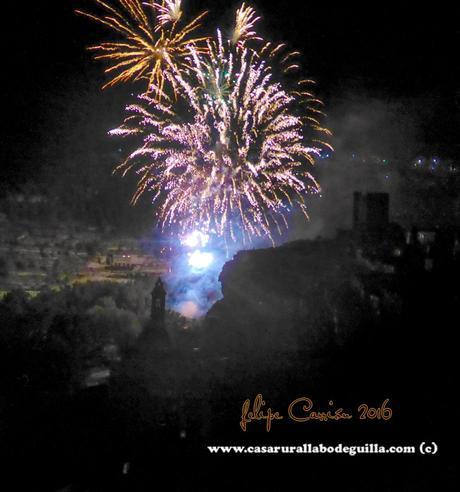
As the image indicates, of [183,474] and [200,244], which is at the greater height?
[200,244]

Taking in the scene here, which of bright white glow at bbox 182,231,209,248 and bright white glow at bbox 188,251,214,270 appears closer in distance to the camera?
bright white glow at bbox 188,251,214,270

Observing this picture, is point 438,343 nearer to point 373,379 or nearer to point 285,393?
point 373,379

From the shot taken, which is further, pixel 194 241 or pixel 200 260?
pixel 194 241

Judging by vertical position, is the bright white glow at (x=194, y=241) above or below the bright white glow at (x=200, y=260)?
above

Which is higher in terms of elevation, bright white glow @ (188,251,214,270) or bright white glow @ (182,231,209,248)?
bright white glow @ (182,231,209,248)

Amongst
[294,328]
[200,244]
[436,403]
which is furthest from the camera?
[200,244]

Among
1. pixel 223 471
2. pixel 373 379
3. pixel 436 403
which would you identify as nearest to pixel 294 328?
pixel 373 379

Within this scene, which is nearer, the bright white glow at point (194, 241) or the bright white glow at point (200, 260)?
the bright white glow at point (200, 260)

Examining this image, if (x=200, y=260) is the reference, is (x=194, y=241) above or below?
above
